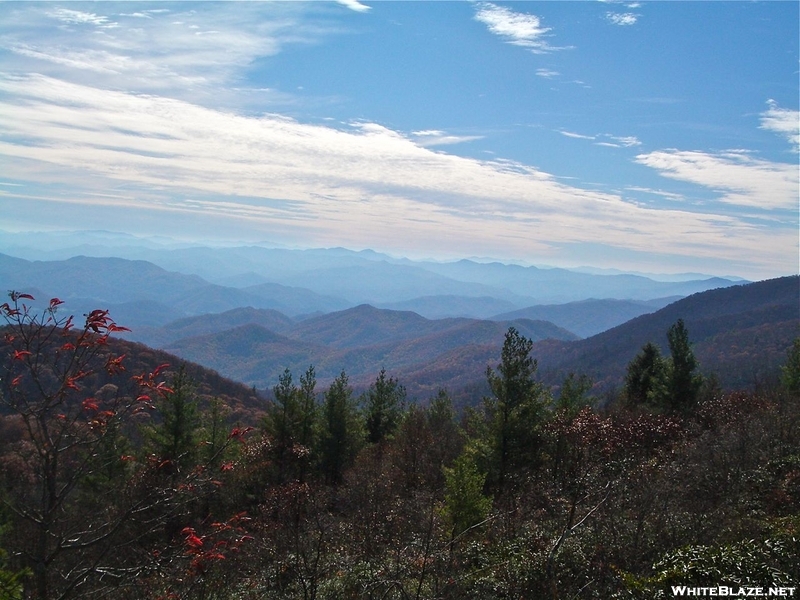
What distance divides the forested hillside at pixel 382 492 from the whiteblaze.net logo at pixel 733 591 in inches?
4.0

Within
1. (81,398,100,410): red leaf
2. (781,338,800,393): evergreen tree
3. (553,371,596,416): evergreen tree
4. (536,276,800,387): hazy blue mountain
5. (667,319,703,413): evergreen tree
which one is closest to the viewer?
(81,398,100,410): red leaf

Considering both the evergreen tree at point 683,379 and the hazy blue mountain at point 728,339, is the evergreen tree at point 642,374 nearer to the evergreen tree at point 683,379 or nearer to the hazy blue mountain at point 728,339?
the evergreen tree at point 683,379

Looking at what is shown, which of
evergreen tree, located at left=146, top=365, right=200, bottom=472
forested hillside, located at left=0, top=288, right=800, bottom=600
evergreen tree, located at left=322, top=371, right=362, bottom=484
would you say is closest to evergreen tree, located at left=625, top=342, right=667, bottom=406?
forested hillside, located at left=0, top=288, right=800, bottom=600

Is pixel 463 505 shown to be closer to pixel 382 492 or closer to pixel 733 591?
pixel 382 492

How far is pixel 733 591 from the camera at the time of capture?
16.8ft

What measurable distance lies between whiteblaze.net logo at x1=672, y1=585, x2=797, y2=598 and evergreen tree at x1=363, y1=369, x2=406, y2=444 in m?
21.5

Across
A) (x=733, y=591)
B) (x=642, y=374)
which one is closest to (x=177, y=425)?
(x=733, y=591)

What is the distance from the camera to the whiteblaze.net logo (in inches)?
190

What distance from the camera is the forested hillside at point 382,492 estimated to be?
4.81 metres

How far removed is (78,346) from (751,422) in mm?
16138

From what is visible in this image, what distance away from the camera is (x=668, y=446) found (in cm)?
1517

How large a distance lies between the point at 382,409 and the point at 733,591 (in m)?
22.7

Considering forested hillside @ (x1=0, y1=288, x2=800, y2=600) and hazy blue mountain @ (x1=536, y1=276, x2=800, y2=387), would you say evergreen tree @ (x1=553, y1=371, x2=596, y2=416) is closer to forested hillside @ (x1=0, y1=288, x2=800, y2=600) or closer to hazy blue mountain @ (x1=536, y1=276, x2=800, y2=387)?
forested hillside @ (x1=0, y1=288, x2=800, y2=600)

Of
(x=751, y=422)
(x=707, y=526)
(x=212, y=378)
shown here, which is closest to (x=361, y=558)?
(x=707, y=526)
